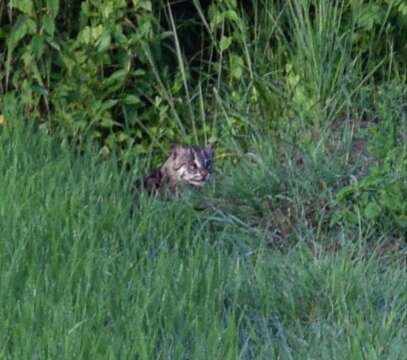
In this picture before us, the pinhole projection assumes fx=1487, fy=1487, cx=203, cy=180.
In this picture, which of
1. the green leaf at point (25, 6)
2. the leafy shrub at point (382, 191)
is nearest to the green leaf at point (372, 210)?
the leafy shrub at point (382, 191)

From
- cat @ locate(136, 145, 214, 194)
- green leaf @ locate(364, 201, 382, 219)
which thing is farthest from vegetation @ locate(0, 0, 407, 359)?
cat @ locate(136, 145, 214, 194)

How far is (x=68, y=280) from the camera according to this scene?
17.9 feet

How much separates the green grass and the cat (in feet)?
0.46

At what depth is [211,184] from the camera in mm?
7438

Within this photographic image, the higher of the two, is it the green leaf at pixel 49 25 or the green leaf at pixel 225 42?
the green leaf at pixel 49 25

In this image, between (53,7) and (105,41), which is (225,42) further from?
(53,7)

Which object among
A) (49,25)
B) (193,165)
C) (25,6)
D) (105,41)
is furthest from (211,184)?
(25,6)

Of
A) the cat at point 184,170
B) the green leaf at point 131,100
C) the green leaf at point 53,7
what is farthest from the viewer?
the green leaf at point 131,100

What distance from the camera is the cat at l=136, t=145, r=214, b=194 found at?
7438mm

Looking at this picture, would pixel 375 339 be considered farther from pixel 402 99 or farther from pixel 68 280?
pixel 402 99

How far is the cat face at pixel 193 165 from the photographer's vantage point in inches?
294

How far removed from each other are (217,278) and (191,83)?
11.7 ft

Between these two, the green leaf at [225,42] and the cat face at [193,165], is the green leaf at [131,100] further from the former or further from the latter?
the cat face at [193,165]

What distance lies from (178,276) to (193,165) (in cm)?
186
